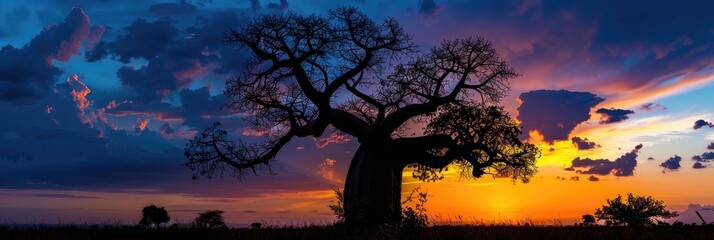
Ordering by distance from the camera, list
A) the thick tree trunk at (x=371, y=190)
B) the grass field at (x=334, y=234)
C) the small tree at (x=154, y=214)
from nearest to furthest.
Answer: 1. the grass field at (x=334, y=234)
2. the thick tree trunk at (x=371, y=190)
3. the small tree at (x=154, y=214)

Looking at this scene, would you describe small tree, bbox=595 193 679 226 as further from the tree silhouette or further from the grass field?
the grass field

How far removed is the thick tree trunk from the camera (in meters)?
24.0

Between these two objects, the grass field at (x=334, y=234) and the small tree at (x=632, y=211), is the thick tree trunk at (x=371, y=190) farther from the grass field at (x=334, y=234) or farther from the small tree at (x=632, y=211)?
the small tree at (x=632, y=211)

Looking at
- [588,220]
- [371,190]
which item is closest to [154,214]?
[371,190]

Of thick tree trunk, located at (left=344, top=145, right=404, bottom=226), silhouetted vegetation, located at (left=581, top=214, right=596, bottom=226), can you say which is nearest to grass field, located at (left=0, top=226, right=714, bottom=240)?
thick tree trunk, located at (left=344, top=145, right=404, bottom=226)

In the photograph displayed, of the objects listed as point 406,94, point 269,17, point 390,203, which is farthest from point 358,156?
point 269,17

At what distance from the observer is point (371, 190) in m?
24.3

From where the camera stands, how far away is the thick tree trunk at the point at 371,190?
24047 millimetres

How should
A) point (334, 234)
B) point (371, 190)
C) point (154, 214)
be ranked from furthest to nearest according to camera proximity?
point (154, 214)
point (371, 190)
point (334, 234)

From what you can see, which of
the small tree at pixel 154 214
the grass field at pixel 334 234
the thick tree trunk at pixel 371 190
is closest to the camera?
the grass field at pixel 334 234

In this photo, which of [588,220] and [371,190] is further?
[588,220]

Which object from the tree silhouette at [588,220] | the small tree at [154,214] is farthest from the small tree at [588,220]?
the small tree at [154,214]

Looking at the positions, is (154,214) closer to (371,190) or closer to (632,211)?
(371,190)

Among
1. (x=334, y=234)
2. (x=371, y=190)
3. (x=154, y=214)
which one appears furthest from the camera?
(x=154, y=214)
